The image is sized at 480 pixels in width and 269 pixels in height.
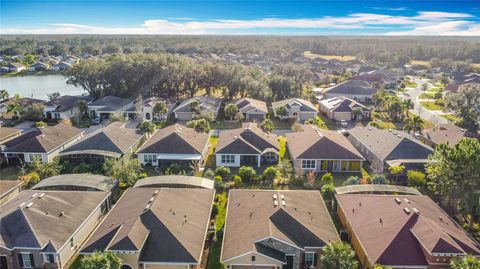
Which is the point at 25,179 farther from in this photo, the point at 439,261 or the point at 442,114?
the point at 442,114

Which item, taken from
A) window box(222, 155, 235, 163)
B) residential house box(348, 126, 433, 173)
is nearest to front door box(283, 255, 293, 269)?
window box(222, 155, 235, 163)

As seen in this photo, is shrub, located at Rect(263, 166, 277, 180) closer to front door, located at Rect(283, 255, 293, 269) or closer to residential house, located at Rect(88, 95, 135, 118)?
front door, located at Rect(283, 255, 293, 269)

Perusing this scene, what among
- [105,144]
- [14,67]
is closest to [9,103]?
[105,144]

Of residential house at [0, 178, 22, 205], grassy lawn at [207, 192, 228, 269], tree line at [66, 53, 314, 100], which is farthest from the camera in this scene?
tree line at [66, 53, 314, 100]

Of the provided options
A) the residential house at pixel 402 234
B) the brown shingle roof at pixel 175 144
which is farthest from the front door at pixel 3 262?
the residential house at pixel 402 234

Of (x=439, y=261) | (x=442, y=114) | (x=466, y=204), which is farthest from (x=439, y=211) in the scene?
(x=442, y=114)

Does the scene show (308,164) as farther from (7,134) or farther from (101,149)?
(7,134)
